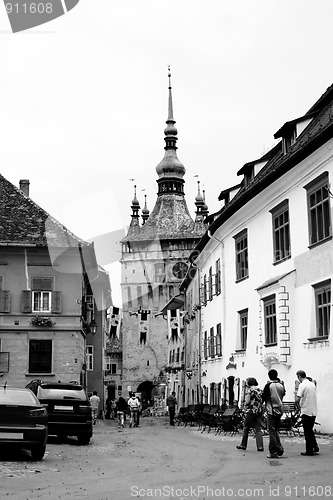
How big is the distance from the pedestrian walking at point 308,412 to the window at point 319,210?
6.61 meters

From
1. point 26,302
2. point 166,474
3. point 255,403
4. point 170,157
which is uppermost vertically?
point 170,157

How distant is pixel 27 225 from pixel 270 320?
16425 millimetres

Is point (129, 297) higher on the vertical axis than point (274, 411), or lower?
higher

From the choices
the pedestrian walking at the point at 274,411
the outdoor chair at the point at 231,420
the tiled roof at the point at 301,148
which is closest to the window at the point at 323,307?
the outdoor chair at the point at 231,420

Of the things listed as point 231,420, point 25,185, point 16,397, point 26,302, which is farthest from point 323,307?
point 25,185

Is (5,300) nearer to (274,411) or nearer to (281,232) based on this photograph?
(281,232)

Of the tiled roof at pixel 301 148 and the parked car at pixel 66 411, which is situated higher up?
the tiled roof at pixel 301 148

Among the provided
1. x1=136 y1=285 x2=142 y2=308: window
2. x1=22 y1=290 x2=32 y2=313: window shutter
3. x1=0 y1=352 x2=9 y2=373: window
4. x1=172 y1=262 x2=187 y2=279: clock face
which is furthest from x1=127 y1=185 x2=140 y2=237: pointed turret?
x1=0 y1=352 x2=9 y2=373: window

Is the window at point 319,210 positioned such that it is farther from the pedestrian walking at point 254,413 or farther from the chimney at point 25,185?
the chimney at point 25,185

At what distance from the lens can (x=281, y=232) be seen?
2389 centimetres

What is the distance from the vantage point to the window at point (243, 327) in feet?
92.5

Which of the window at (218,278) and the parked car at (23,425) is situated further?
the window at (218,278)

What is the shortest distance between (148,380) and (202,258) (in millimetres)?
63181

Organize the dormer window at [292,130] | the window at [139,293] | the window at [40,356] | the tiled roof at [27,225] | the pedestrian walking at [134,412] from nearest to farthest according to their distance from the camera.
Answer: the dormer window at [292,130], the pedestrian walking at [134,412], the window at [40,356], the tiled roof at [27,225], the window at [139,293]
